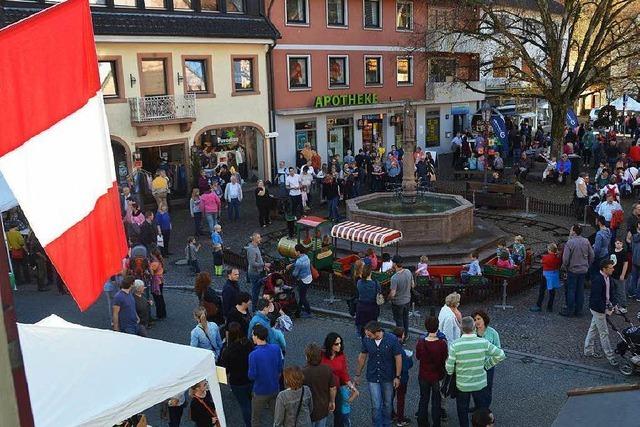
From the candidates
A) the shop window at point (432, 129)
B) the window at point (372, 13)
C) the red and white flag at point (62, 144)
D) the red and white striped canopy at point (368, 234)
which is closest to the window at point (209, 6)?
the window at point (372, 13)

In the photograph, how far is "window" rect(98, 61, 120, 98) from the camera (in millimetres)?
23297

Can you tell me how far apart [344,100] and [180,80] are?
30.6ft

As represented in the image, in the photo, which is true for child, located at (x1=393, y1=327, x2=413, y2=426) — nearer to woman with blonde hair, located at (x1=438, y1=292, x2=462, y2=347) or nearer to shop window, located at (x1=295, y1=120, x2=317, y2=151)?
woman with blonde hair, located at (x1=438, y1=292, x2=462, y2=347)

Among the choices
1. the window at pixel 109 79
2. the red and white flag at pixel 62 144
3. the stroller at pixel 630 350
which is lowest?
the stroller at pixel 630 350

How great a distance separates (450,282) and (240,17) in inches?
682

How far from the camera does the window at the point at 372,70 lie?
33312 mm

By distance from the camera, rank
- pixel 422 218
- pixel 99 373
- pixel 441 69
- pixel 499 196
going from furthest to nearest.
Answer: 1. pixel 441 69
2. pixel 499 196
3. pixel 422 218
4. pixel 99 373

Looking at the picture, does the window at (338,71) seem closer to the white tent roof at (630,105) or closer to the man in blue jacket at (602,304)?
the white tent roof at (630,105)

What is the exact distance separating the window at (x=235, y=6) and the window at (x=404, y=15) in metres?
10.2

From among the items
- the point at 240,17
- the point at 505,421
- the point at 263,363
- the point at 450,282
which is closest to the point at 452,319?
the point at 505,421

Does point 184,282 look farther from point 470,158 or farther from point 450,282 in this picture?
point 470,158

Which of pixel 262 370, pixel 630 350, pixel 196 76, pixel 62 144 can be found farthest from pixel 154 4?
pixel 62 144

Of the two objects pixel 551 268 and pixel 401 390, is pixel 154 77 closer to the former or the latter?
pixel 551 268

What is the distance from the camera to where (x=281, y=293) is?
1249 cm
